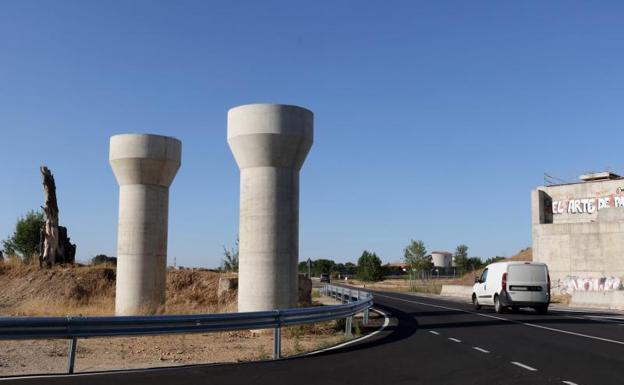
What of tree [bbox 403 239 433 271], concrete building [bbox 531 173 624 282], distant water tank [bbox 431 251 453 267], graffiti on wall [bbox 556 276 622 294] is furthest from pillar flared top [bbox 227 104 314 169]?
distant water tank [bbox 431 251 453 267]

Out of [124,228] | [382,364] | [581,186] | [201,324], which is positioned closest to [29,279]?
[124,228]

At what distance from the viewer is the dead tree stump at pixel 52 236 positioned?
3738 cm

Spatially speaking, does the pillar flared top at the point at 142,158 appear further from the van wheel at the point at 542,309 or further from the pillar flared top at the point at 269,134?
the van wheel at the point at 542,309

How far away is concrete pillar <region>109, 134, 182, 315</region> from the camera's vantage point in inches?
952

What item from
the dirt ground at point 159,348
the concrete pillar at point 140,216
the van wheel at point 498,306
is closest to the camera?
the dirt ground at point 159,348

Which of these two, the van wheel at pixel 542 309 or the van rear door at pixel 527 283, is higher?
the van rear door at pixel 527 283

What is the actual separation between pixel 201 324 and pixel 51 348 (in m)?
4.46

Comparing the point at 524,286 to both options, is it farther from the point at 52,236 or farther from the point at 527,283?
the point at 52,236

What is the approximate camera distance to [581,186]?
43.1m

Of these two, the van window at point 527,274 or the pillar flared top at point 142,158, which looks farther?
the pillar flared top at point 142,158

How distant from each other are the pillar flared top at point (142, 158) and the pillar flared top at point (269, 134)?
7.62m

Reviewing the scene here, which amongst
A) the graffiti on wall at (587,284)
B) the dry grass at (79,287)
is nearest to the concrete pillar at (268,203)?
the dry grass at (79,287)

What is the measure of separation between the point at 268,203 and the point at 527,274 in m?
11.4

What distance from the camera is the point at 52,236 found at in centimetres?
3922
